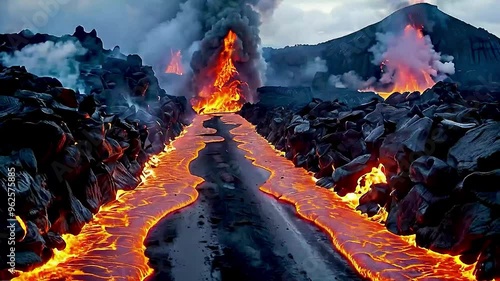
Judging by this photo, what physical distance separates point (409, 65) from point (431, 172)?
2609 inches

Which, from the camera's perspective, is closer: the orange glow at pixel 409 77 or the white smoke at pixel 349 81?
the orange glow at pixel 409 77

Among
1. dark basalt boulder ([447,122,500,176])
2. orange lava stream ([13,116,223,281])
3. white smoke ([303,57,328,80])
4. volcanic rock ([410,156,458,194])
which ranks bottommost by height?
orange lava stream ([13,116,223,281])

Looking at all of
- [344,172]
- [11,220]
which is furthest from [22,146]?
[344,172]

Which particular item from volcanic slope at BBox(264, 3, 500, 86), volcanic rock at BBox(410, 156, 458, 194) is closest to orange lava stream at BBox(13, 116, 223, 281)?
volcanic rock at BBox(410, 156, 458, 194)

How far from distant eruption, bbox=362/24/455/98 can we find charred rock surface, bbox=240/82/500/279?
5410 cm

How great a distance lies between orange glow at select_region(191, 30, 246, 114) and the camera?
246ft

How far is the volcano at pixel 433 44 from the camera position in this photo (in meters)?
83.9

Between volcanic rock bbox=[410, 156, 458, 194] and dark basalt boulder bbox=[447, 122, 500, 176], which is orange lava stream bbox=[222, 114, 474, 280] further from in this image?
dark basalt boulder bbox=[447, 122, 500, 176]

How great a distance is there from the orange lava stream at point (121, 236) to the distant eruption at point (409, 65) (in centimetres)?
5839

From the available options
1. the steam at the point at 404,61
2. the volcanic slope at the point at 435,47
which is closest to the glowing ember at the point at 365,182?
the steam at the point at 404,61

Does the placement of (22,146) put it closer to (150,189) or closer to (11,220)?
(11,220)

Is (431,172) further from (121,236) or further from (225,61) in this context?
(225,61)

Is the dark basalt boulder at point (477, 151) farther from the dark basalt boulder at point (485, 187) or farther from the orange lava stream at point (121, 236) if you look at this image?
the orange lava stream at point (121, 236)

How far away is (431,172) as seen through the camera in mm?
9664
